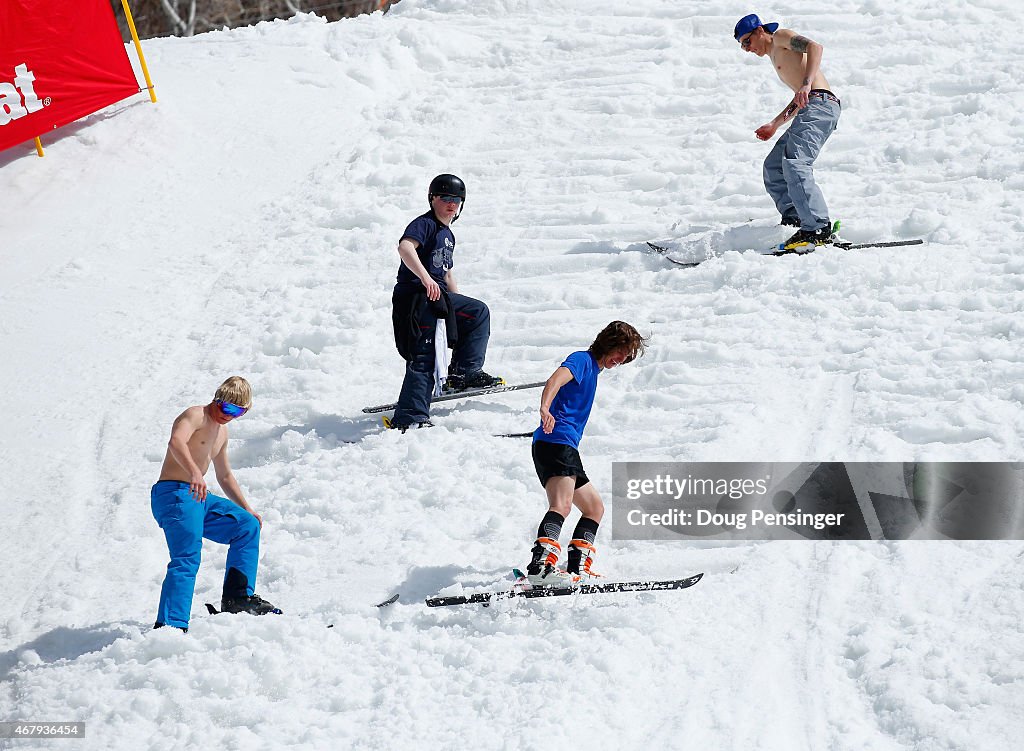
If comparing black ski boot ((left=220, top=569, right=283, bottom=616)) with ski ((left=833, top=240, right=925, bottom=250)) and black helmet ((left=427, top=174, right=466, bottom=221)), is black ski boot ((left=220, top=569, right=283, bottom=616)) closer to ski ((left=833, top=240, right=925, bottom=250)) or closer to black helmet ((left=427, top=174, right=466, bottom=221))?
black helmet ((left=427, top=174, right=466, bottom=221))

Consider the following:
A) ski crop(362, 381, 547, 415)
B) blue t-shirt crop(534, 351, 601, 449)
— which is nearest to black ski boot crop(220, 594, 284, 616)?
blue t-shirt crop(534, 351, 601, 449)

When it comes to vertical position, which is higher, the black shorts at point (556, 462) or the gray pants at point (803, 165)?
the gray pants at point (803, 165)

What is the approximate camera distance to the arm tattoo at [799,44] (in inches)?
370

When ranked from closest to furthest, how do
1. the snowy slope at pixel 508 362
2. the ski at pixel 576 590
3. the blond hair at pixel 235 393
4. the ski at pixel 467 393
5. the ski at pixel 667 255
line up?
1. the snowy slope at pixel 508 362
2. the ski at pixel 576 590
3. the blond hair at pixel 235 393
4. the ski at pixel 467 393
5. the ski at pixel 667 255

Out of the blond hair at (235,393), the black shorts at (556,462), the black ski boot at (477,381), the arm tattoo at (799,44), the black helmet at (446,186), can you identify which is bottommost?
the black shorts at (556,462)

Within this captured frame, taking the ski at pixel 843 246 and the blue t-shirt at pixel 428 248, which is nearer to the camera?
the blue t-shirt at pixel 428 248

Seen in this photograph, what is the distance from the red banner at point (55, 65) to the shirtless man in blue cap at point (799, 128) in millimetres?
7089

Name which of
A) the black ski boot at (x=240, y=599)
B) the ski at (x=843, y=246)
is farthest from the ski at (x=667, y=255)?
the black ski boot at (x=240, y=599)

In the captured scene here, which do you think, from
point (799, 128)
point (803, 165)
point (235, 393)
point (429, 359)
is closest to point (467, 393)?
point (429, 359)

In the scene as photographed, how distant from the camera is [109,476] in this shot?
25.8 feet

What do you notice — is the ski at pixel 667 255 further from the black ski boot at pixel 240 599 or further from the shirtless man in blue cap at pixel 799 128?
the black ski boot at pixel 240 599

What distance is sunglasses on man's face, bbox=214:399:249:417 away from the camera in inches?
232

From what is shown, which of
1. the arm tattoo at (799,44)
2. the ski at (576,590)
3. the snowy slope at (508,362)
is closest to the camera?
the snowy slope at (508,362)

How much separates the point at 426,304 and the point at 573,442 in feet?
7.53
